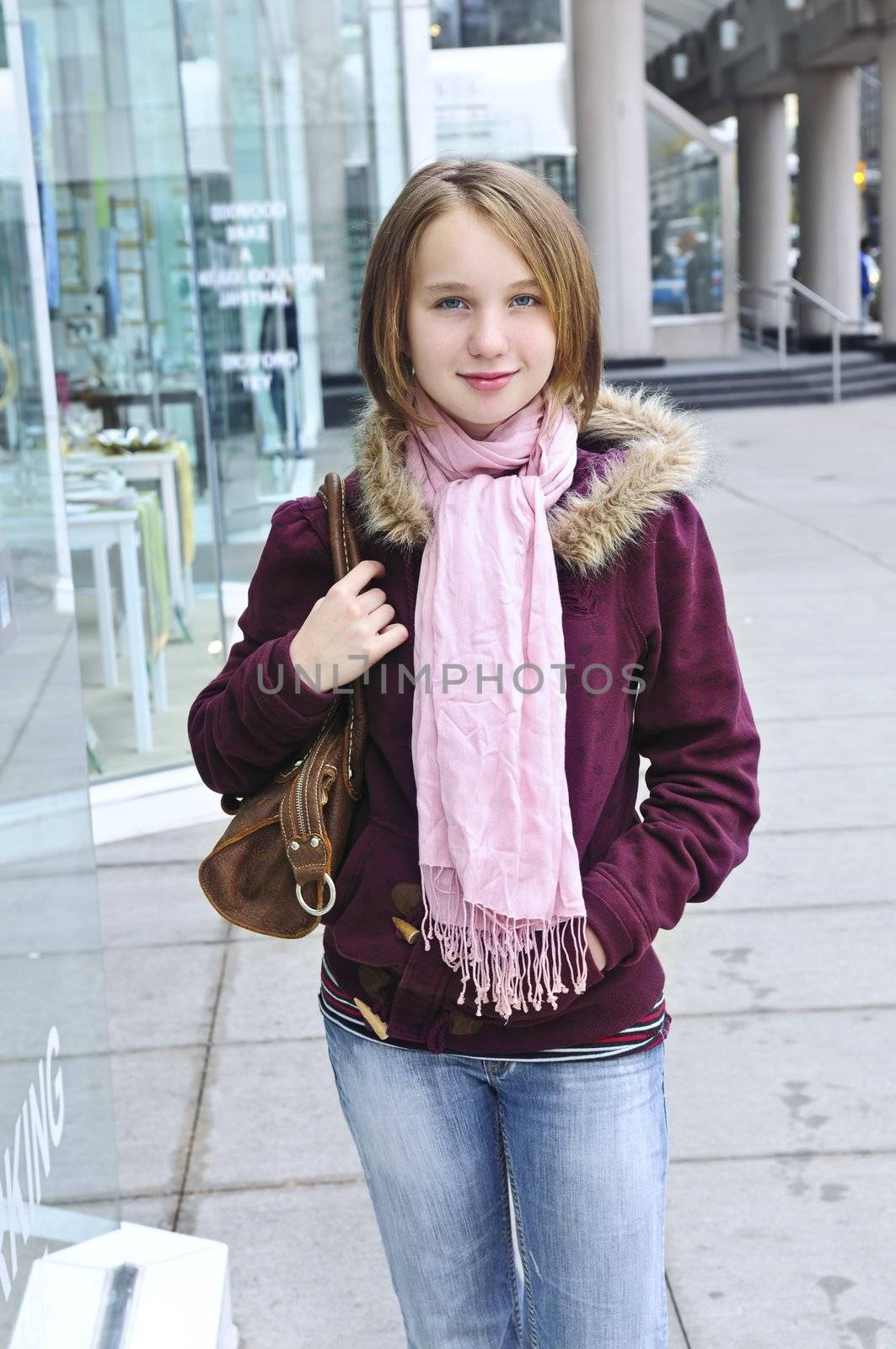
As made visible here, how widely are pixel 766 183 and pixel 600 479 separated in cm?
2979

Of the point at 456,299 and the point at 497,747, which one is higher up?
the point at 456,299

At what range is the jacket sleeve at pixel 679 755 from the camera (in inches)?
66.3

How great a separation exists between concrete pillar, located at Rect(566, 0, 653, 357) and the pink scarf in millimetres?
19860

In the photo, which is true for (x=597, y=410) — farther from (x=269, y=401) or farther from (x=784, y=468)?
(x=784, y=468)

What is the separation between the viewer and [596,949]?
5.50 feet

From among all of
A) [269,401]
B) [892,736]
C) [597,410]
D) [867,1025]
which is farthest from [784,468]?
[597,410]

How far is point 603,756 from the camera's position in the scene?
173 centimetres

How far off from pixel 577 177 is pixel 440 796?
838 inches

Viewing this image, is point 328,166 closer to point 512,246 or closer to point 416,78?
point 416,78

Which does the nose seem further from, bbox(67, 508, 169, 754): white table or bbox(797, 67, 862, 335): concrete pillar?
bbox(797, 67, 862, 335): concrete pillar

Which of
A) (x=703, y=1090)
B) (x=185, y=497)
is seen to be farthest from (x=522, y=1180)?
(x=185, y=497)

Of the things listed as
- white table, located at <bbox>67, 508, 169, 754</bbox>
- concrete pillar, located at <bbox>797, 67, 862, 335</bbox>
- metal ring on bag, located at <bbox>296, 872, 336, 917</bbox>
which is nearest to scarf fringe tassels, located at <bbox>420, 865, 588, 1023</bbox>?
metal ring on bag, located at <bbox>296, 872, 336, 917</bbox>

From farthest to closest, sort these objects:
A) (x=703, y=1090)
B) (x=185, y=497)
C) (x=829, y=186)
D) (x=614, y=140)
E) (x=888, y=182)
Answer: (x=829, y=186)
(x=888, y=182)
(x=614, y=140)
(x=185, y=497)
(x=703, y=1090)

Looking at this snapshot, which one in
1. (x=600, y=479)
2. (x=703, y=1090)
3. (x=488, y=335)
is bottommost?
(x=703, y=1090)
